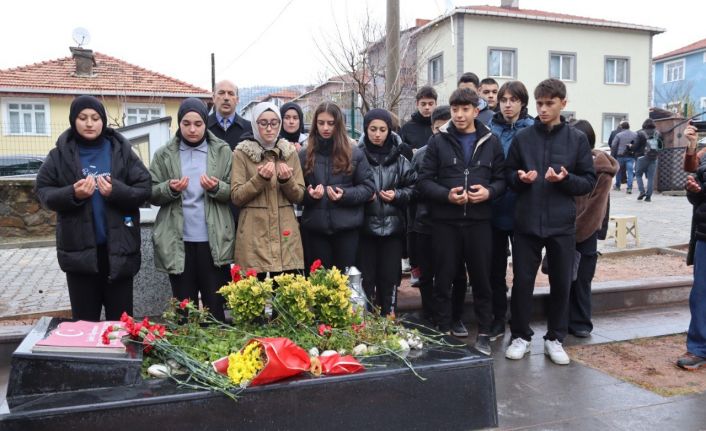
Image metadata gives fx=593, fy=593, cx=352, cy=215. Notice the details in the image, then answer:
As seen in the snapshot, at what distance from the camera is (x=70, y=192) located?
389 cm

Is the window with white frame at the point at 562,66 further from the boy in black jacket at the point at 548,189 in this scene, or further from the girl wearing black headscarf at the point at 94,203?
the girl wearing black headscarf at the point at 94,203

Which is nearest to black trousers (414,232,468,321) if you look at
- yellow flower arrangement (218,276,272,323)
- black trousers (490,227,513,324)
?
black trousers (490,227,513,324)

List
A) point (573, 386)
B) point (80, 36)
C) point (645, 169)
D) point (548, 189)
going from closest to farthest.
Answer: point (573, 386) < point (548, 189) < point (645, 169) < point (80, 36)

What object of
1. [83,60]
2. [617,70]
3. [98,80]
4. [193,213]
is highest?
[617,70]

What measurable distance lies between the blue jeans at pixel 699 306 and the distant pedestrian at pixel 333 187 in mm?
Answer: 2495

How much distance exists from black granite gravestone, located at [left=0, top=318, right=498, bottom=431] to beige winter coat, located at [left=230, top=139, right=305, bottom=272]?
144 centimetres

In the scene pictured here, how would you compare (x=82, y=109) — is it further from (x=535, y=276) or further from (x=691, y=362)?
(x=691, y=362)

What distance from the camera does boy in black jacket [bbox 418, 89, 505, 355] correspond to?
15.2 feet

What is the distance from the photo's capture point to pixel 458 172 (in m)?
4.64

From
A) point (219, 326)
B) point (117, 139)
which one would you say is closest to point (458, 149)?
point (219, 326)

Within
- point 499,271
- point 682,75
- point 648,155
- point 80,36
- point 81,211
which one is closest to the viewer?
point 81,211

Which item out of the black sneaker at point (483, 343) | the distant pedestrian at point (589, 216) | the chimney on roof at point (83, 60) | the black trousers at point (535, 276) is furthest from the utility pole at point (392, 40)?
the chimney on roof at point (83, 60)

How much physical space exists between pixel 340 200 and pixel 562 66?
29.4 m

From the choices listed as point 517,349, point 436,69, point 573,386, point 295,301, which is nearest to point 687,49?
point 436,69
